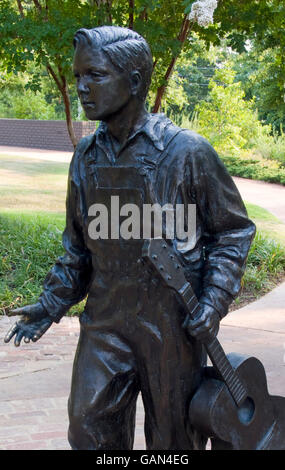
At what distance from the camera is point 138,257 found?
2.73m

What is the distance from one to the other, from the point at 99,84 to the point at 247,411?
4.96 feet

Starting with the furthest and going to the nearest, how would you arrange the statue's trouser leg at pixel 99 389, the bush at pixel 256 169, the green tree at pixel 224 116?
1. the green tree at pixel 224 116
2. the bush at pixel 256 169
3. the statue's trouser leg at pixel 99 389

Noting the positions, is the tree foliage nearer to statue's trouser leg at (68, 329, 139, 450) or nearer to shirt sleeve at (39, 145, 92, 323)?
shirt sleeve at (39, 145, 92, 323)

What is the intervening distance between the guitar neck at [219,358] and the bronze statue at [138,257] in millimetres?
46

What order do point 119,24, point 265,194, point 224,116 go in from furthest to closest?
point 224,116
point 265,194
point 119,24

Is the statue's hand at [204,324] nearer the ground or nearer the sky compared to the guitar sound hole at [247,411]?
nearer the sky

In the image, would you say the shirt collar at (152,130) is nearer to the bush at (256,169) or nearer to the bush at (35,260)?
the bush at (35,260)

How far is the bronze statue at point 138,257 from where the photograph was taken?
8.74 ft

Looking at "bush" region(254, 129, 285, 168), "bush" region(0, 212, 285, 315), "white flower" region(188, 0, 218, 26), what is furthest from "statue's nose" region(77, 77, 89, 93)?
"bush" region(254, 129, 285, 168)

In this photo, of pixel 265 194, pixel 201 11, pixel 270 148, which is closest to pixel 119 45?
pixel 201 11

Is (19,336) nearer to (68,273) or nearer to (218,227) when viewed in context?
(68,273)

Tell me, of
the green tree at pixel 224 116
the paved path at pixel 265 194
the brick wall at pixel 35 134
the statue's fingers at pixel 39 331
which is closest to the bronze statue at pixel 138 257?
the statue's fingers at pixel 39 331

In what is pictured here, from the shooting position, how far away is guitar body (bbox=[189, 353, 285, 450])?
2773mm
